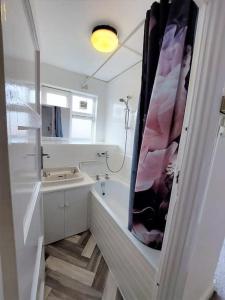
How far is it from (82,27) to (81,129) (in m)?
1.77

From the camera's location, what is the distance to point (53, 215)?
5.74 feet

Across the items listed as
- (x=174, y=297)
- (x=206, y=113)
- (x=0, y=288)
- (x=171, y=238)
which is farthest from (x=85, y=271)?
(x=206, y=113)

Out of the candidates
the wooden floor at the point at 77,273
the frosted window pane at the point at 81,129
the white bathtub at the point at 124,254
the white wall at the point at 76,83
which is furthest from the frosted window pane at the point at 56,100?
the wooden floor at the point at 77,273

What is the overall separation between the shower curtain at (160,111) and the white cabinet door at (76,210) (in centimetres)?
86

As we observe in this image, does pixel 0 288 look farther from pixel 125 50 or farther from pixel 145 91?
pixel 125 50

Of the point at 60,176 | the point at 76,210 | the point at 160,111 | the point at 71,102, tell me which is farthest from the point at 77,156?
the point at 160,111

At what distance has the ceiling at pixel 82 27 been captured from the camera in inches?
51.0

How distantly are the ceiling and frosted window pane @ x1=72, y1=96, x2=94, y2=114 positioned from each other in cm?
66

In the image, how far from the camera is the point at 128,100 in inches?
97.3

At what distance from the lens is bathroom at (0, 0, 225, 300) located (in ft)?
1.73

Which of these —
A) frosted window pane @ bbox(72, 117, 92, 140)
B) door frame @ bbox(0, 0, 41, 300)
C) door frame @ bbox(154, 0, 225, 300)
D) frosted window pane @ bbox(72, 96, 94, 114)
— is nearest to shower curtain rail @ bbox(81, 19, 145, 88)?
frosted window pane @ bbox(72, 96, 94, 114)

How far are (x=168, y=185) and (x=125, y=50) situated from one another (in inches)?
72.1

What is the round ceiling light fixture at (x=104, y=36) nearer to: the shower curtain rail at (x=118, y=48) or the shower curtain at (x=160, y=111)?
the shower curtain rail at (x=118, y=48)

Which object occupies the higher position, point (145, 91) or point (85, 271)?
point (145, 91)
